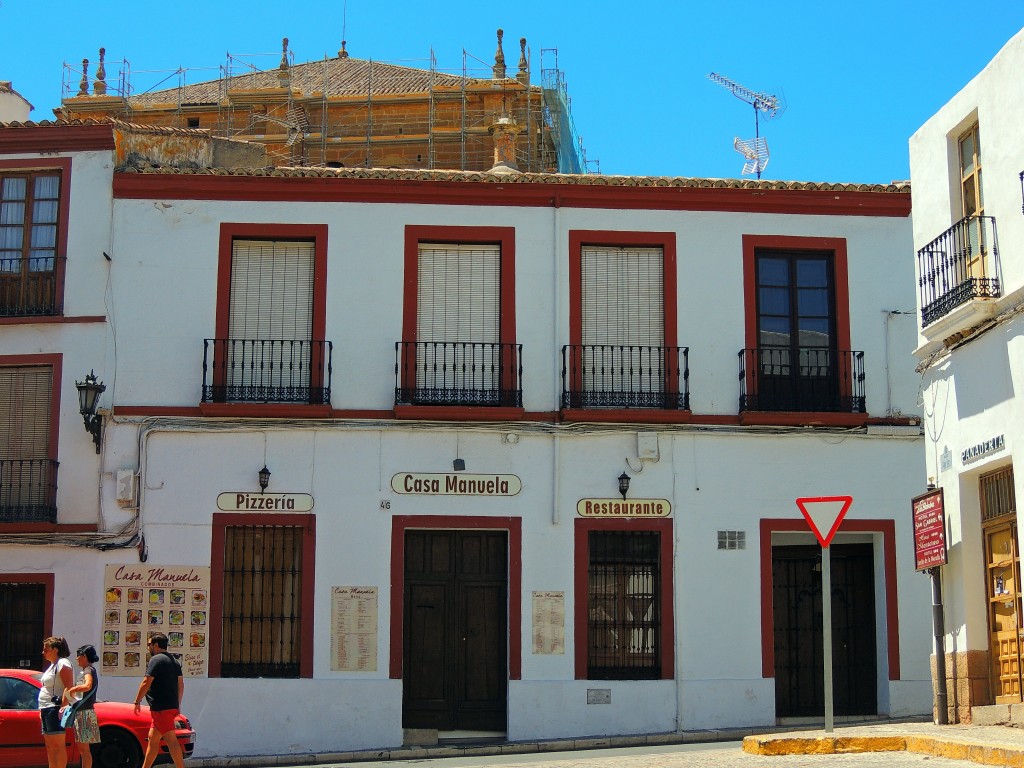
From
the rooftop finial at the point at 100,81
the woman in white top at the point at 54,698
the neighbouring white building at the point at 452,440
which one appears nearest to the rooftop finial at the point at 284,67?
the rooftop finial at the point at 100,81

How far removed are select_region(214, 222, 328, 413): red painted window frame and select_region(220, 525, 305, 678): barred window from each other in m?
2.41

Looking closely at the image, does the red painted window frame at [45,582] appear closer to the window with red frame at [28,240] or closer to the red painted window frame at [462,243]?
the window with red frame at [28,240]

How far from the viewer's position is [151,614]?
18.8m

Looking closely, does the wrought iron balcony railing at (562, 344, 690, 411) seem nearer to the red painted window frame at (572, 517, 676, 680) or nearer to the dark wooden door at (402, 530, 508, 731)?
the red painted window frame at (572, 517, 676, 680)

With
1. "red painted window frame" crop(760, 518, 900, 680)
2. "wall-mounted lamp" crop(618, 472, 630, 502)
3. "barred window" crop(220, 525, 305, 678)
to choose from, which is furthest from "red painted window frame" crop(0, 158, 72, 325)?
"red painted window frame" crop(760, 518, 900, 680)

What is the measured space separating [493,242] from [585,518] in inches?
153

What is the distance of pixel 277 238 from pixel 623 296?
469 cm

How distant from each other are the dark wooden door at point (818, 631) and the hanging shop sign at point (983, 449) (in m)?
5.34

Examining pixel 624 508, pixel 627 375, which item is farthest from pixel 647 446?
pixel 627 375

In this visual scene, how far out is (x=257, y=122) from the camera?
3112 centimetres

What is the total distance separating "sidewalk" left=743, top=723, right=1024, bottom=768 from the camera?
11930mm

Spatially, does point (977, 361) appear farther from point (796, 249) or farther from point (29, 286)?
point (29, 286)

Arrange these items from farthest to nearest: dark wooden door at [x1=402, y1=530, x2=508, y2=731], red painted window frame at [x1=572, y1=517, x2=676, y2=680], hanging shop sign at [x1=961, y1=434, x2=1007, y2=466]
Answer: dark wooden door at [x1=402, y1=530, x2=508, y2=731], red painted window frame at [x1=572, y1=517, x2=676, y2=680], hanging shop sign at [x1=961, y1=434, x2=1007, y2=466]

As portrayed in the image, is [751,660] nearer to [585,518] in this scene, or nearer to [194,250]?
[585,518]
